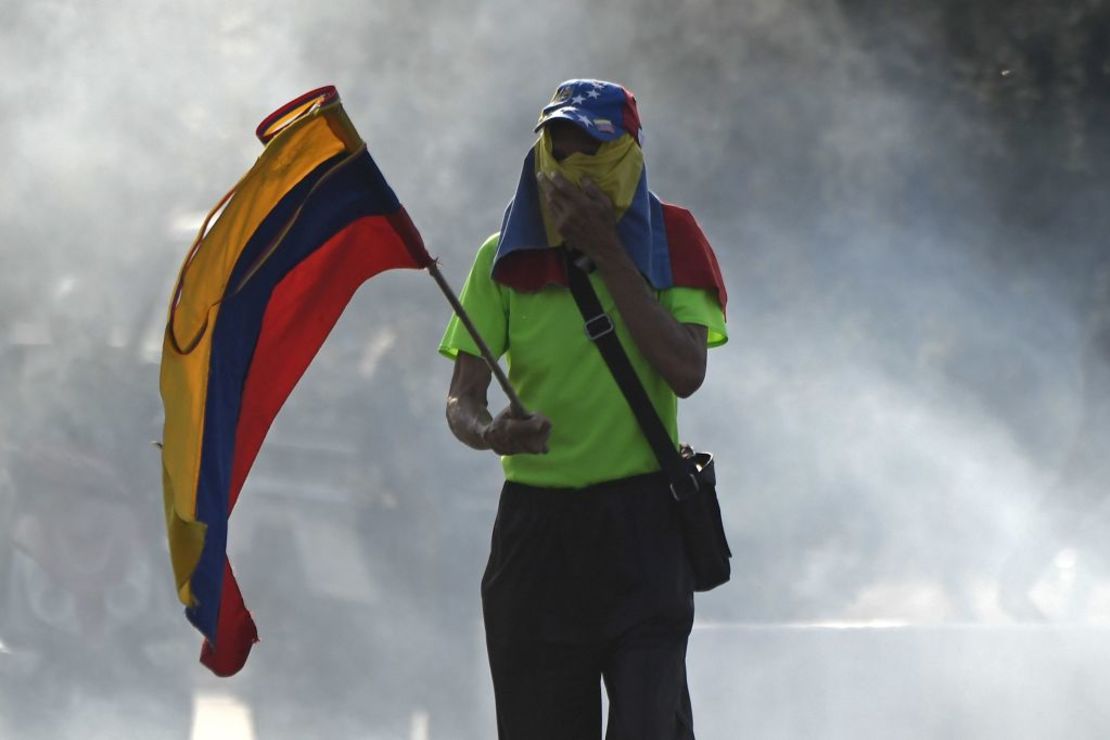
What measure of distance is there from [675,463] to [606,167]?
1.54 ft

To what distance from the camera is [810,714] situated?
20.8 ft

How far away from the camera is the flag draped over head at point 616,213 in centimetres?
332

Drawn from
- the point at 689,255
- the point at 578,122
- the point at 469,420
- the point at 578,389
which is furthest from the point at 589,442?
the point at 578,122

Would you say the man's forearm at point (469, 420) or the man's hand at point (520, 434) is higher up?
the man's forearm at point (469, 420)

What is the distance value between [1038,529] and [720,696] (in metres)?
1.93

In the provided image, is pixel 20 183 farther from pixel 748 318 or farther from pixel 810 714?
pixel 810 714

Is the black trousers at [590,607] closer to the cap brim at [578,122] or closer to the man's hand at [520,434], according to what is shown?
the man's hand at [520,434]

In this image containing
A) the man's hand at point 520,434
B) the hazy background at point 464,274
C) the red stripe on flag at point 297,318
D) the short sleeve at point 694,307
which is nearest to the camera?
the man's hand at point 520,434

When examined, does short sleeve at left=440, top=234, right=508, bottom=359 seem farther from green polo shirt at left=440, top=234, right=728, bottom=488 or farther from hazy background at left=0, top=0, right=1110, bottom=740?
hazy background at left=0, top=0, right=1110, bottom=740

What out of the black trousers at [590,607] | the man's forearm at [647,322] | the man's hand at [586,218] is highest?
the man's hand at [586,218]

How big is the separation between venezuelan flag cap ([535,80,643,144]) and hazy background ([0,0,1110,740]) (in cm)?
380

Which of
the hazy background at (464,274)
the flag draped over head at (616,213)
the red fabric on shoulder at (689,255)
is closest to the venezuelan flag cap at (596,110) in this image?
the flag draped over head at (616,213)

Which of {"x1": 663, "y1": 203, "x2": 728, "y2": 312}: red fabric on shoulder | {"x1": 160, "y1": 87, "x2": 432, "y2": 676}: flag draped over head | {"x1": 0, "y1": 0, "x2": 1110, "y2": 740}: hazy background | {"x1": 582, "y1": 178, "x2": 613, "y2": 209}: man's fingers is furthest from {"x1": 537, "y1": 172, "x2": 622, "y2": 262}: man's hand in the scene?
{"x1": 0, "y1": 0, "x2": 1110, "y2": 740}: hazy background

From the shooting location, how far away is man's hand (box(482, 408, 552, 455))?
3.10m
